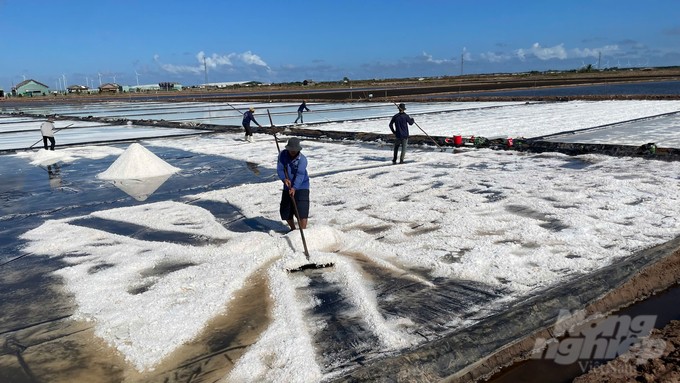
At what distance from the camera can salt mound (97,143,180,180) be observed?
12407mm

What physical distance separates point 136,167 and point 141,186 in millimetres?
1397

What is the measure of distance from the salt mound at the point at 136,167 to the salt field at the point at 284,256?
0.04m

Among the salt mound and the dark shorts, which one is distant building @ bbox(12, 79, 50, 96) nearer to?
the salt mound

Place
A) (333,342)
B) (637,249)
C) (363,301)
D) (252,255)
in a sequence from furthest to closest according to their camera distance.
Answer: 1. (252,255)
2. (637,249)
3. (363,301)
4. (333,342)

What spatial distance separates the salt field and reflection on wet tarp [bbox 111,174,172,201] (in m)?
0.09

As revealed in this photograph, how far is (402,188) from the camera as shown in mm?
10086

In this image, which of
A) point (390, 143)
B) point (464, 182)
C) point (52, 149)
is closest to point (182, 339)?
point (464, 182)

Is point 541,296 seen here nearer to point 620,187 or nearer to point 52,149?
point 620,187

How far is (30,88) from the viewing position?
130 m

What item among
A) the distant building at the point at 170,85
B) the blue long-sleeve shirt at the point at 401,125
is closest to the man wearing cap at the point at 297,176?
the blue long-sleeve shirt at the point at 401,125

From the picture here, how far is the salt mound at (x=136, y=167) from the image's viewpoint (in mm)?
12407

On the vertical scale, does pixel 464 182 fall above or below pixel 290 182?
below

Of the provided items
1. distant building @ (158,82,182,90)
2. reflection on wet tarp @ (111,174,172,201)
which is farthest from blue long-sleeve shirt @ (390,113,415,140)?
distant building @ (158,82,182,90)

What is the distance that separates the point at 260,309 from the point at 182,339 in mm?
807
